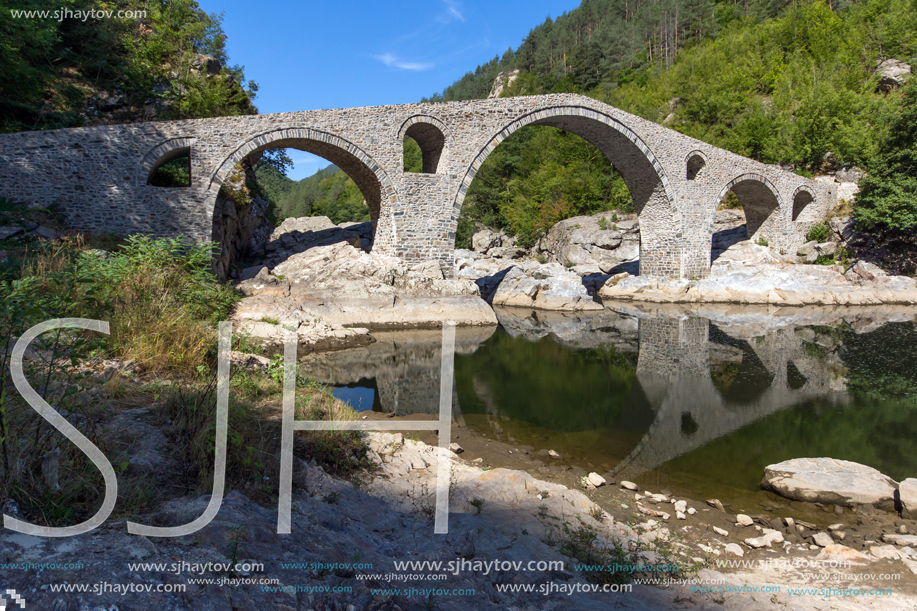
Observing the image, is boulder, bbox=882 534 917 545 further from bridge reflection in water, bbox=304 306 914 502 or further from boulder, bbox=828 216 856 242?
Answer: boulder, bbox=828 216 856 242

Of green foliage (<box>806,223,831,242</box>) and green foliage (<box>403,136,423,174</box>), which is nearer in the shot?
green foliage (<box>806,223,831,242</box>)

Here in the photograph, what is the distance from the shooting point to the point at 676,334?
39.7ft

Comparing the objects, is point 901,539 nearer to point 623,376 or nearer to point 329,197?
point 623,376

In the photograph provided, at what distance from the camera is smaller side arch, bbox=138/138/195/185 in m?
11.5

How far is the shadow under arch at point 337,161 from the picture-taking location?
40.6ft

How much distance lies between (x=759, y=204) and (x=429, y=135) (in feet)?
51.8

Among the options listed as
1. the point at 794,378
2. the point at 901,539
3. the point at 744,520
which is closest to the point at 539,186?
the point at 794,378

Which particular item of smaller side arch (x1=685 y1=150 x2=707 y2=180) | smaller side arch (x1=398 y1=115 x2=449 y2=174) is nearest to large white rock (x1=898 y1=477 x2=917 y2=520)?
smaller side arch (x1=398 y1=115 x2=449 y2=174)

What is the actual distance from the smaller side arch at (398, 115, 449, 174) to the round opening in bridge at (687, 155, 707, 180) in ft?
34.6

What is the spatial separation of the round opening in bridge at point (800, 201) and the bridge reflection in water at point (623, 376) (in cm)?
860

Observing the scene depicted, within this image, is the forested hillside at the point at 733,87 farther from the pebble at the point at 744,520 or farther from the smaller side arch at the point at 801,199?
the pebble at the point at 744,520

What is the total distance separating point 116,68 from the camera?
47.3ft

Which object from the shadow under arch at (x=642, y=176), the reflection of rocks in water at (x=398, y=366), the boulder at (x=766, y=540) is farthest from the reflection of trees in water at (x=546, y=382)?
the shadow under arch at (x=642, y=176)

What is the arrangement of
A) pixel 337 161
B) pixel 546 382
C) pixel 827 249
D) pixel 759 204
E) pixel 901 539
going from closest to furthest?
pixel 901 539 → pixel 546 382 → pixel 337 161 → pixel 827 249 → pixel 759 204
